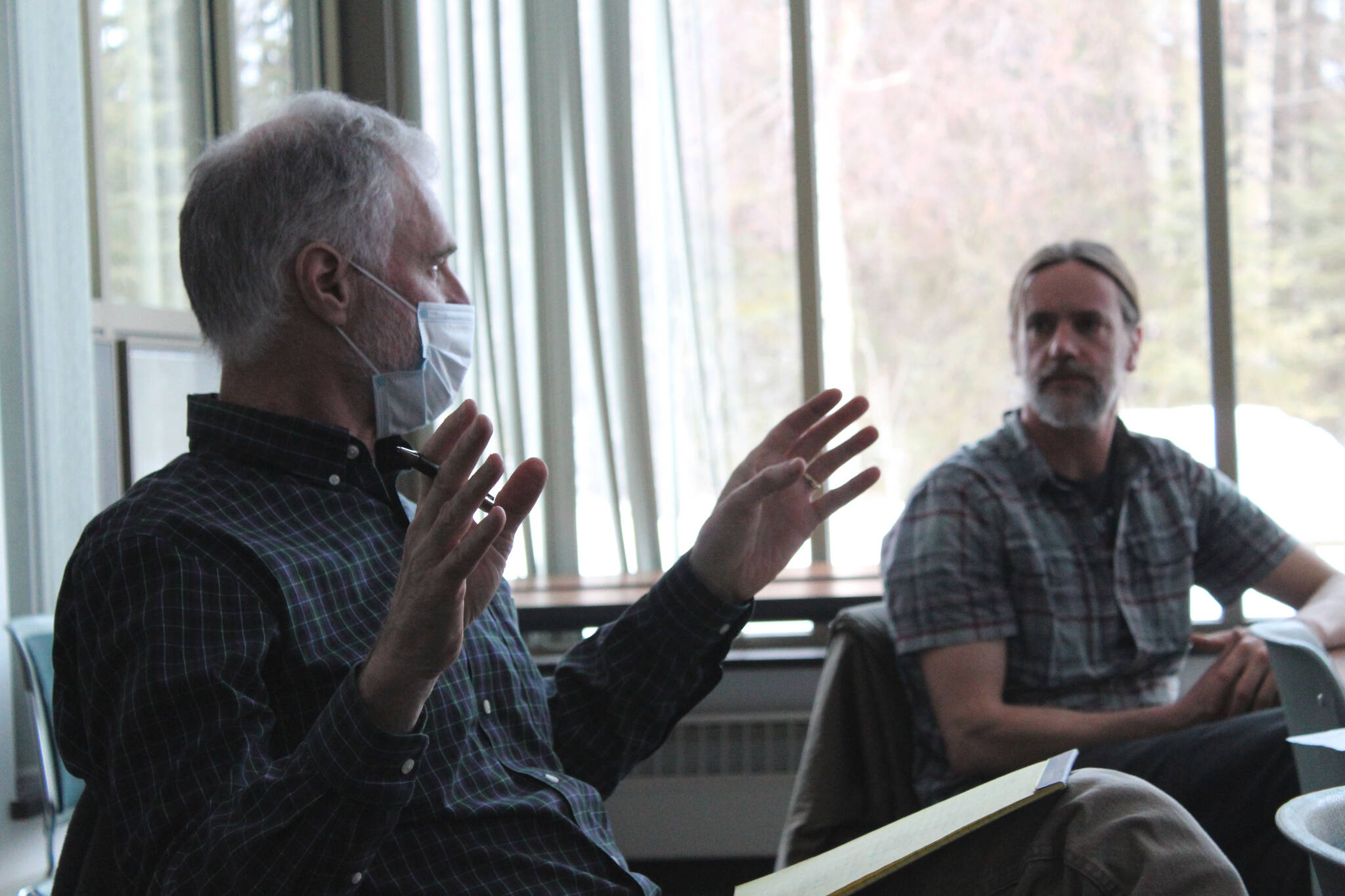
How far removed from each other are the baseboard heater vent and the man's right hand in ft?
6.48

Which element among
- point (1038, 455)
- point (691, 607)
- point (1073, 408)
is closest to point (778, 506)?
point (691, 607)

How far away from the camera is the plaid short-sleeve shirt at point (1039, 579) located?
174cm

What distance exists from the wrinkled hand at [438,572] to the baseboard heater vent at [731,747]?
1974mm

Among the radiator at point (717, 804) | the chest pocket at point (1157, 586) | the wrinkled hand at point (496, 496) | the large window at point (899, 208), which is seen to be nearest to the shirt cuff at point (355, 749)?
the wrinkled hand at point (496, 496)

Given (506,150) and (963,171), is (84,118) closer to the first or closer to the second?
(506,150)

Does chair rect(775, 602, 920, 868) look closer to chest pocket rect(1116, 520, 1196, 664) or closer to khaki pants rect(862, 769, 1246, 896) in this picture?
chest pocket rect(1116, 520, 1196, 664)

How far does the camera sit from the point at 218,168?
123cm

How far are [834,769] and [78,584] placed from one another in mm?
1042

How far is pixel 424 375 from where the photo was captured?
130 cm

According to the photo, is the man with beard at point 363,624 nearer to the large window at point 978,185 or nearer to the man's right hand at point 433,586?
the man's right hand at point 433,586

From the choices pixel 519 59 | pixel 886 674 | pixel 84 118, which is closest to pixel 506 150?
pixel 519 59

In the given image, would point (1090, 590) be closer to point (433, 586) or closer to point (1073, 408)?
point (1073, 408)

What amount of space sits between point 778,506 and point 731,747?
1.59 meters

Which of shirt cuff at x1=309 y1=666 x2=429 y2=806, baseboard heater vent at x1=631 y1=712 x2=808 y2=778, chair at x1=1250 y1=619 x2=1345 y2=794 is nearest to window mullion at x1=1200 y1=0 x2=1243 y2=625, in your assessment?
baseboard heater vent at x1=631 y1=712 x2=808 y2=778
